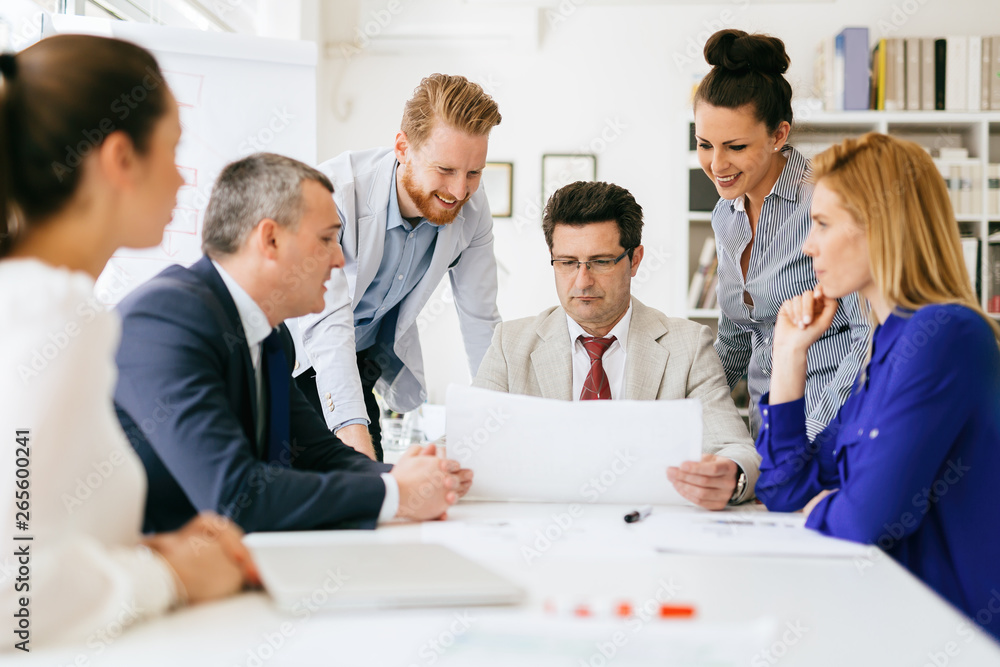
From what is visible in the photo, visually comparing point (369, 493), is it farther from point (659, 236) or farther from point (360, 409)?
point (659, 236)

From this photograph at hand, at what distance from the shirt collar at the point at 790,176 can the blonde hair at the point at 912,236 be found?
710 millimetres

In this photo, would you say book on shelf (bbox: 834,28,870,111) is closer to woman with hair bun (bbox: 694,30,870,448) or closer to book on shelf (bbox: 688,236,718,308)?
book on shelf (bbox: 688,236,718,308)

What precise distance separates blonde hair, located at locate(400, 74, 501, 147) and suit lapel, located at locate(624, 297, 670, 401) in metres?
0.67

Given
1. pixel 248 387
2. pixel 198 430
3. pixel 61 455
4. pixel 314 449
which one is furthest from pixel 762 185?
pixel 61 455

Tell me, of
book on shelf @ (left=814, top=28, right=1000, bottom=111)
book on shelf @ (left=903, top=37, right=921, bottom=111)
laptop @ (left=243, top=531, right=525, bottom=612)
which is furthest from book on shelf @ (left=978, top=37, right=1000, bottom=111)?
laptop @ (left=243, top=531, right=525, bottom=612)

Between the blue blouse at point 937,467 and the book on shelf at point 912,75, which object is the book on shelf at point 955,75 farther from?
the blue blouse at point 937,467

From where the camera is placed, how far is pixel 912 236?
127 centimetres

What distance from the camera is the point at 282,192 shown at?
1343 millimetres

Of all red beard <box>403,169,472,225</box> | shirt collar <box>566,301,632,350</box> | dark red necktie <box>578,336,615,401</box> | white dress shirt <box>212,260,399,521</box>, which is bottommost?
dark red necktie <box>578,336,615,401</box>

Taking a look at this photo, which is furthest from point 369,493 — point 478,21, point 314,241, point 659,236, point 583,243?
point 478,21

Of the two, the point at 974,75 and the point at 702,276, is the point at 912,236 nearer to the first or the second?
the point at 702,276

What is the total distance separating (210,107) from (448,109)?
3.06 feet

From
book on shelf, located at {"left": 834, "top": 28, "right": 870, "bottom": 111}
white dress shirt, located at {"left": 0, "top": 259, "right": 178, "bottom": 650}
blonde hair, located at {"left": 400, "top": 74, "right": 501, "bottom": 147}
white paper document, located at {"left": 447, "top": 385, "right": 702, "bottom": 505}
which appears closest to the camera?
white dress shirt, located at {"left": 0, "top": 259, "right": 178, "bottom": 650}

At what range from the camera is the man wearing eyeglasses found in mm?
1890
